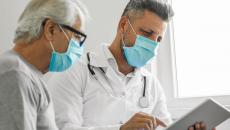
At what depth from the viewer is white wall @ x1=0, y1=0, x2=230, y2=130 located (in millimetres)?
2443

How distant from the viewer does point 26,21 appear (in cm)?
151

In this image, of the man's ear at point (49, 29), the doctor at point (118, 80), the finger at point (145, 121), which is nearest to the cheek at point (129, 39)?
the doctor at point (118, 80)

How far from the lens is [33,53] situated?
149 centimetres

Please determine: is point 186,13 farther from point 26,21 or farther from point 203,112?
point 26,21

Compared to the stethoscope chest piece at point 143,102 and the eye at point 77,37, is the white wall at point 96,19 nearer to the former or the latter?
the stethoscope chest piece at point 143,102

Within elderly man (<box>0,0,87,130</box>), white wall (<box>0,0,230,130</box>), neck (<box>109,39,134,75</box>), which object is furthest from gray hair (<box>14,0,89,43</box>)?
white wall (<box>0,0,230,130</box>)

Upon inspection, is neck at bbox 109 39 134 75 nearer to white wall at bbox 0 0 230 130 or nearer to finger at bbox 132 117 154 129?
white wall at bbox 0 0 230 130

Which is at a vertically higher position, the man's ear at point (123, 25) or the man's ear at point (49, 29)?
the man's ear at point (49, 29)

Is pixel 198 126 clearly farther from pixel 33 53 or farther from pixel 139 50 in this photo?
pixel 33 53

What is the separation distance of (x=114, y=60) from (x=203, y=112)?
0.63 m

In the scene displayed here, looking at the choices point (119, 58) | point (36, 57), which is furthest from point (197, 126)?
point (36, 57)

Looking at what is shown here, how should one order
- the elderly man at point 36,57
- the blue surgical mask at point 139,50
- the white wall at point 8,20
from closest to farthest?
1. the elderly man at point 36,57
2. the blue surgical mask at point 139,50
3. the white wall at point 8,20

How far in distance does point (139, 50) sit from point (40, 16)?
71 cm

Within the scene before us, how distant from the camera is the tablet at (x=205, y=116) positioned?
1602 mm
